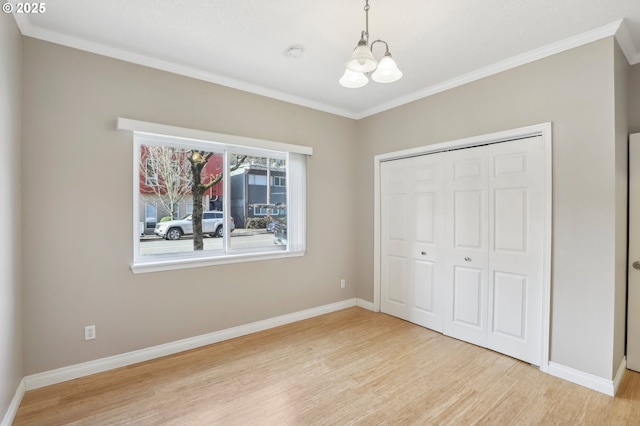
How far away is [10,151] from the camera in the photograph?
203 centimetres

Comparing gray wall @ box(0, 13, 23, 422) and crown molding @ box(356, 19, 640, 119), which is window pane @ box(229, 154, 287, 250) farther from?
crown molding @ box(356, 19, 640, 119)

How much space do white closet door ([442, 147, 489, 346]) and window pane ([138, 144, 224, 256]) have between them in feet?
8.24

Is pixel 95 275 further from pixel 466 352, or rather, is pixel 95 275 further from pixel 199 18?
pixel 466 352

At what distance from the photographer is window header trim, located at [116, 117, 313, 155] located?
2.66 metres

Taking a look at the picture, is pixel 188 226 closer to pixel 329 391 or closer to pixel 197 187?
pixel 197 187

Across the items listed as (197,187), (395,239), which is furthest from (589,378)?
(197,187)

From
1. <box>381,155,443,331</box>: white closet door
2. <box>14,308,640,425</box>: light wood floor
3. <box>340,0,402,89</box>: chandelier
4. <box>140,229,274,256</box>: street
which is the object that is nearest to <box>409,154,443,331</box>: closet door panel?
<box>381,155,443,331</box>: white closet door

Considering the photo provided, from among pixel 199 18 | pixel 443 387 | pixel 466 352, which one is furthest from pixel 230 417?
pixel 199 18

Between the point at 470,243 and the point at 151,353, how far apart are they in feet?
10.7

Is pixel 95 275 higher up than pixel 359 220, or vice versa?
pixel 359 220

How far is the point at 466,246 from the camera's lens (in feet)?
10.5

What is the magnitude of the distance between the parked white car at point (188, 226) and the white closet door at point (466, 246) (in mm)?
2444

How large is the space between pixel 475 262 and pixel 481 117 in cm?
146

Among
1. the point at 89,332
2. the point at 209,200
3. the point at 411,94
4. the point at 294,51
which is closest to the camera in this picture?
the point at 89,332
